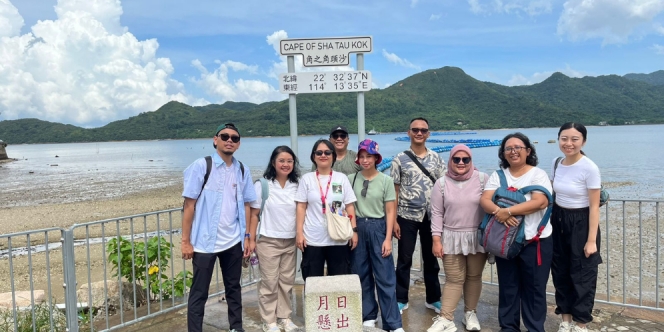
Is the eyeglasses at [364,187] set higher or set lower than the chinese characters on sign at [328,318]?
higher

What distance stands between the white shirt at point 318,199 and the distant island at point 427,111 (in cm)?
10174

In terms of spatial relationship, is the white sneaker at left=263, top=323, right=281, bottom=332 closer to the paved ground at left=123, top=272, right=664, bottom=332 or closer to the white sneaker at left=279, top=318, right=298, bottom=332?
the white sneaker at left=279, top=318, right=298, bottom=332

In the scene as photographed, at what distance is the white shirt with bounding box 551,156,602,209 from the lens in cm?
339

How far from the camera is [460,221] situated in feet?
12.0

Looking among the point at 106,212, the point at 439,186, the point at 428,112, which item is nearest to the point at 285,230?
the point at 439,186

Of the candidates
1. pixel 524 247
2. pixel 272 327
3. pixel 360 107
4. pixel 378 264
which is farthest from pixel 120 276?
pixel 524 247

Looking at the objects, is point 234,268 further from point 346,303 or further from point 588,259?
point 588,259

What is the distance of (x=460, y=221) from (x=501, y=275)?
0.57 m

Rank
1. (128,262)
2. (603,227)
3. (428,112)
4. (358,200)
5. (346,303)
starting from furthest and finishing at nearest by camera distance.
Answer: (428,112) < (603,227) < (128,262) < (358,200) < (346,303)

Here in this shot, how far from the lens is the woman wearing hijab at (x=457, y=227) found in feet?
11.8

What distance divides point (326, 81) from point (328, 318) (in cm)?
285

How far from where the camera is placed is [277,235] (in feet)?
12.5

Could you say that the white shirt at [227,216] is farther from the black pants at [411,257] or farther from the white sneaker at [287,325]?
the black pants at [411,257]

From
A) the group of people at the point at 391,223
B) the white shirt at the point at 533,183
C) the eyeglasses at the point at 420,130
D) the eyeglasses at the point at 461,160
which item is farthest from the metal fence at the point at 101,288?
the white shirt at the point at 533,183
